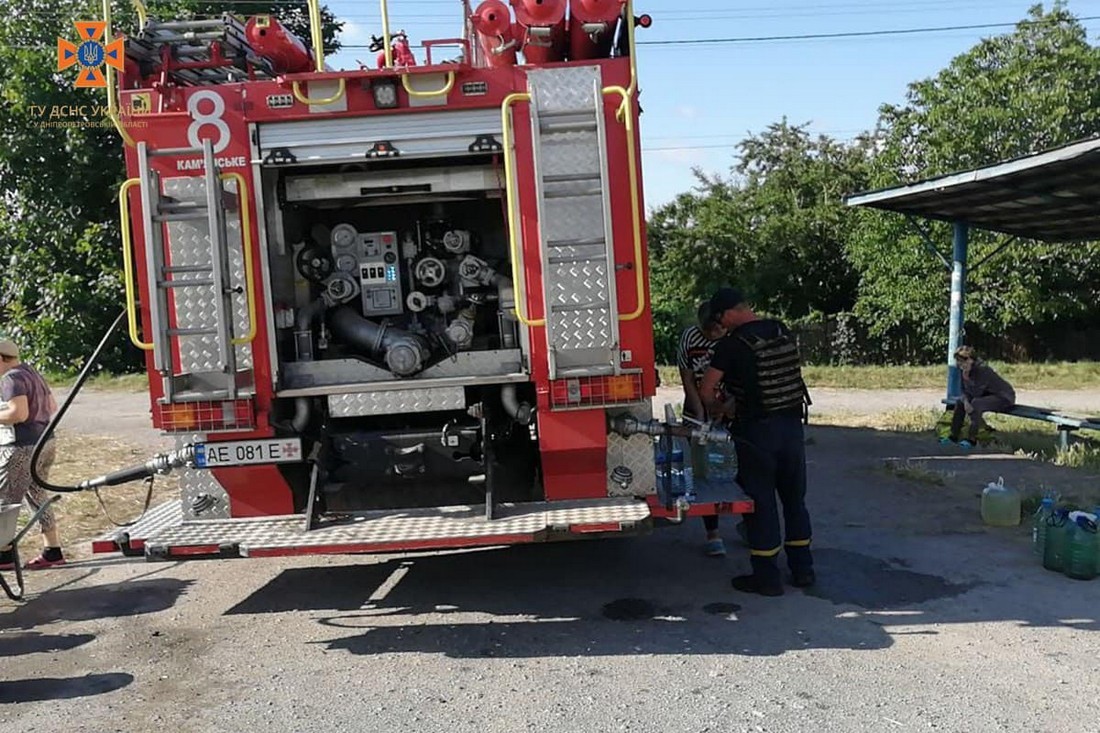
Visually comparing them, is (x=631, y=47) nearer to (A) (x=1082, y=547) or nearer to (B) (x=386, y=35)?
(B) (x=386, y=35)

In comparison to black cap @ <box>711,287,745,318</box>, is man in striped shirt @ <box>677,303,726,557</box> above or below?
below

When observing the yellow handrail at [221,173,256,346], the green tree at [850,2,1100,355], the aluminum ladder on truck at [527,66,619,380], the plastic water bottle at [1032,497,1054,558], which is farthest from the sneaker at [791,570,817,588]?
the green tree at [850,2,1100,355]

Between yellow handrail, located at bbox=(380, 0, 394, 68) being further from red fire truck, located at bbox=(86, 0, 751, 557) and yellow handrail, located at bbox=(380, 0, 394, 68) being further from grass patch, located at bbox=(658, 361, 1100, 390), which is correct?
Answer: grass patch, located at bbox=(658, 361, 1100, 390)

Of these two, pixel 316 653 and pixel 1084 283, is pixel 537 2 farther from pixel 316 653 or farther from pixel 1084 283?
pixel 1084 283

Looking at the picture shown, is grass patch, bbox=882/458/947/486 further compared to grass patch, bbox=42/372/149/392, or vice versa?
grass patch, bbox=42/372/149/392

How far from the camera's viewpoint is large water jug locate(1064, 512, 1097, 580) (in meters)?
5.82

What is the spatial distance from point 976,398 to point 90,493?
9789 mm

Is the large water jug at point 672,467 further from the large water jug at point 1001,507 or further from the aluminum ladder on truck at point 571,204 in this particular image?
the large water jug at point 1001,507

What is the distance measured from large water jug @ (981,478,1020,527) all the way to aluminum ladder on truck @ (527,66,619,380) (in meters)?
3.65

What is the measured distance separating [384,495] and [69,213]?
20466mm

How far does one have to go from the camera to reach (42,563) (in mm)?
7062

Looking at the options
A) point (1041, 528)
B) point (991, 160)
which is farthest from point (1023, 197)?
point (991, 160)

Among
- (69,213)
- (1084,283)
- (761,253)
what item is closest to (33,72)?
(69,213)

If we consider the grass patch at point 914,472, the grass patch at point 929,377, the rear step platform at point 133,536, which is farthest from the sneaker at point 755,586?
the grass patch at point 929,377
